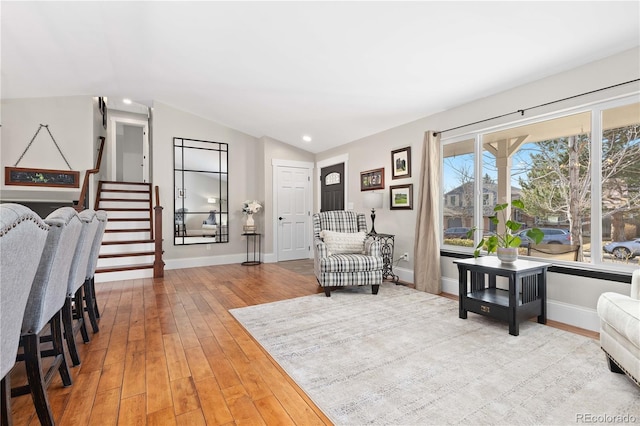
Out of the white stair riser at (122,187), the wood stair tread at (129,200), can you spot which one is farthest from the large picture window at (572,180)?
the white stair riser at (122,187)

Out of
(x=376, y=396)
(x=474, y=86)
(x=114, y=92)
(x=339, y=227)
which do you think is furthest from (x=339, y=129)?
(x=376, y=396)

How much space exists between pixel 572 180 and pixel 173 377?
374 cm

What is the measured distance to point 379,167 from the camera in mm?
4961

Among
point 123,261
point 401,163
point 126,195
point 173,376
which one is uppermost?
point 401,163

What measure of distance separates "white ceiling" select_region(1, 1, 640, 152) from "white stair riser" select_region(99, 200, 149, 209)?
6.62ft

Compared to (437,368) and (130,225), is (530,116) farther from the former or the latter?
(130,225)

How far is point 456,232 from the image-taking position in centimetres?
396

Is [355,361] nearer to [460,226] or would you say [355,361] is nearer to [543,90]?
[460,226]

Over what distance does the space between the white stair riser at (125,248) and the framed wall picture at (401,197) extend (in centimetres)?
422

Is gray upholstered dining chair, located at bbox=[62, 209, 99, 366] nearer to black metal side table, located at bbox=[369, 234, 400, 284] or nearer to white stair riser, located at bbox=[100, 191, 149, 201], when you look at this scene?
black metal side table, located at bbox=[369, 234, 400, 284]

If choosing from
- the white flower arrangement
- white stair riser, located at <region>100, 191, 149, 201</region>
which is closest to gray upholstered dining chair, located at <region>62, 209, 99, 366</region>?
the white flower arrangement

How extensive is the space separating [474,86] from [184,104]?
15.5ft

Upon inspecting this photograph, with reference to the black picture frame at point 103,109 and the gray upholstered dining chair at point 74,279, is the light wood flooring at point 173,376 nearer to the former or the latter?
the gray upholstered dining chair at point 74,279

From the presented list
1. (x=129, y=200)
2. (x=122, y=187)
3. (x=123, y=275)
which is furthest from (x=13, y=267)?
(x=122, y=187)
